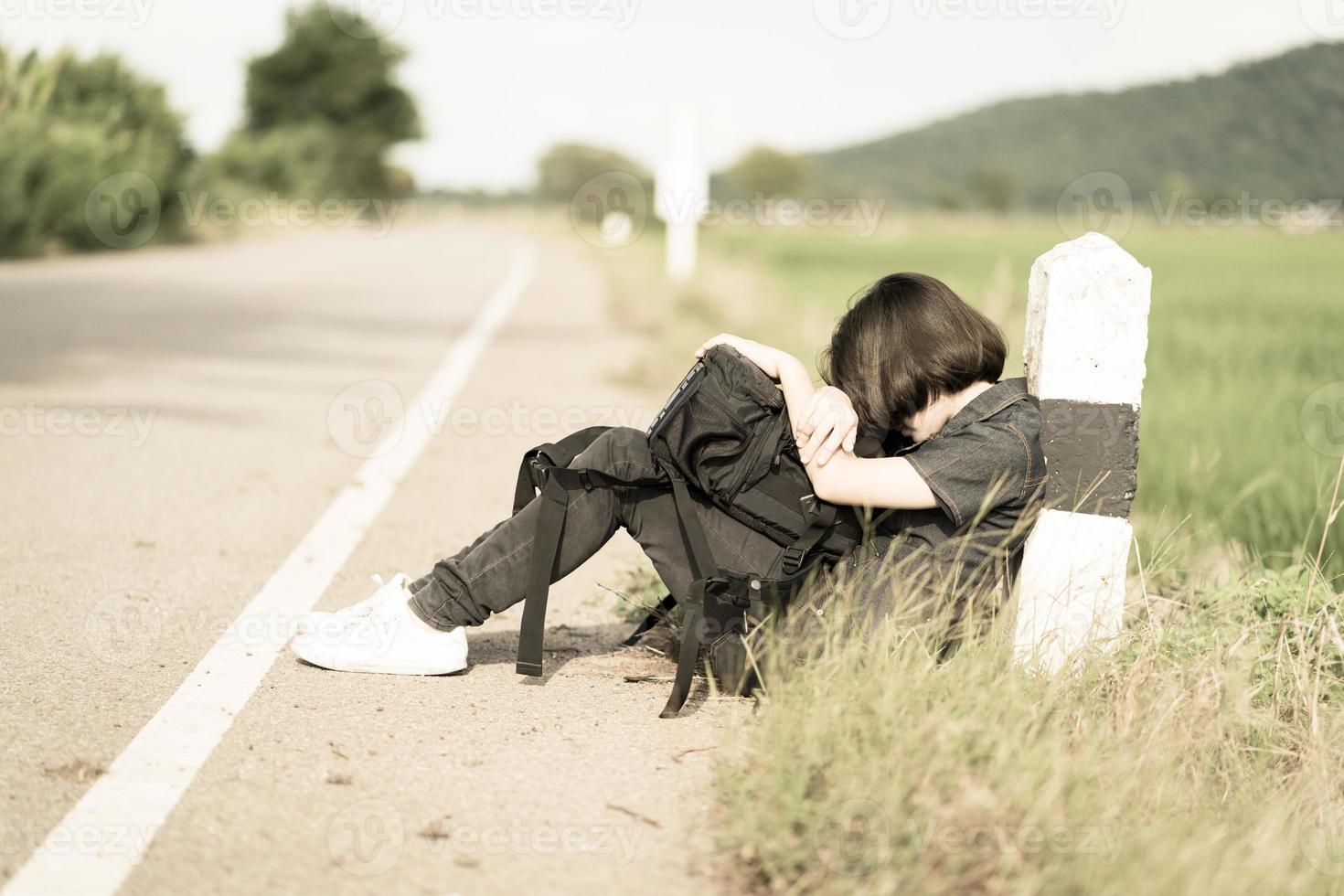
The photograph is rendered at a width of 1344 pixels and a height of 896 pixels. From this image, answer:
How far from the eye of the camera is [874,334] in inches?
133

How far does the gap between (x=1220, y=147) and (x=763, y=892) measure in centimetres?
766

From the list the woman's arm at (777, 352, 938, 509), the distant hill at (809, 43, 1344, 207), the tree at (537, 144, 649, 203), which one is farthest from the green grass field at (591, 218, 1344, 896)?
the tree at (537, 144, 649, 203)

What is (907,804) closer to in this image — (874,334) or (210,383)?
(874,334)

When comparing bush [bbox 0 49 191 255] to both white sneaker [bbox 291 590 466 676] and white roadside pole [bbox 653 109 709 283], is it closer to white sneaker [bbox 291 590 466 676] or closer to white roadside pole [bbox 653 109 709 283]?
white roadside pole [bbox 653 109 709 283]

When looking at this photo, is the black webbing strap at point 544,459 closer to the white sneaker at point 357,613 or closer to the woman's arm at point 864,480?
the white sneaker at point 357,613

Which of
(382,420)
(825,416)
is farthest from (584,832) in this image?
(382,420)

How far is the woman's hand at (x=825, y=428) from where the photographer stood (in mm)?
3232

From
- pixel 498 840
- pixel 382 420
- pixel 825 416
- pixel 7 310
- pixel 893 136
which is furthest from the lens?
pixel 893 136

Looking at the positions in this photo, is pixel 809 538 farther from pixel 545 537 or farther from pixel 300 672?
pixel 300 672

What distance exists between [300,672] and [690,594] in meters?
1.09

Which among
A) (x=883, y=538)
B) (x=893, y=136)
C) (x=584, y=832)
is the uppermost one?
(x=893, y=136)

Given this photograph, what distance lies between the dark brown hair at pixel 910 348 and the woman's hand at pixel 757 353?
7.1 inches

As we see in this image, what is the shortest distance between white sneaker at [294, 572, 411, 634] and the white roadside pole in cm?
1253

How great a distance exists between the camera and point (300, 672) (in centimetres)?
357
